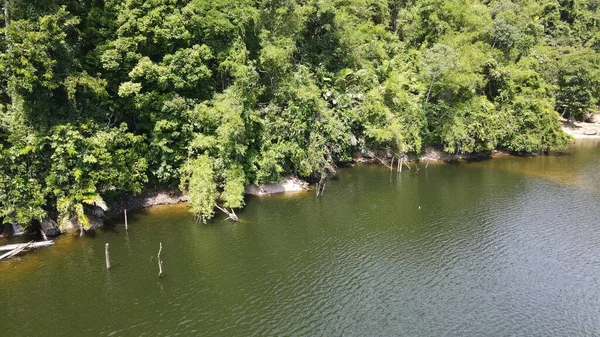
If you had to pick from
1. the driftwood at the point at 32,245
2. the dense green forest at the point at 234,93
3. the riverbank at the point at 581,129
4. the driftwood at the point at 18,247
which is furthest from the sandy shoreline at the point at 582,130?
the driftwood at the point at 18,247

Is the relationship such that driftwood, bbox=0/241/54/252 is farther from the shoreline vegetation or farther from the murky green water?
the shoreline vegetation

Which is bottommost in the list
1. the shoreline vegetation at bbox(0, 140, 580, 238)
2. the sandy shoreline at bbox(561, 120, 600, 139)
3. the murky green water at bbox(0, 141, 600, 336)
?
the murky green water at bbox(0, 141, 600, 336)

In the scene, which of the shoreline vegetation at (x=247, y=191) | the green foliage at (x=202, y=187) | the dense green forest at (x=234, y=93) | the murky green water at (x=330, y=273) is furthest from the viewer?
the green foliage at (x=202, y=187)

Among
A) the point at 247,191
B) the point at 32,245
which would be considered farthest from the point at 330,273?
the point at 32,245

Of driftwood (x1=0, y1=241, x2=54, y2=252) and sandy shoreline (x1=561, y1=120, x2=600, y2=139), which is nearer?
driftwood (x1=0, y1=241, x2=54, y2=252)

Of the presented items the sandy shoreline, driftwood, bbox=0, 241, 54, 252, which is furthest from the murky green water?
the sandy shoreline

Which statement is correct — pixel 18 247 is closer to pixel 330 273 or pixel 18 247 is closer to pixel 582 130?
pixel 330 273

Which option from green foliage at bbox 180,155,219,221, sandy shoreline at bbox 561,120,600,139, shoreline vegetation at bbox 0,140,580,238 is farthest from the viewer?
sandy shoreline at bbox 561,120,600,139

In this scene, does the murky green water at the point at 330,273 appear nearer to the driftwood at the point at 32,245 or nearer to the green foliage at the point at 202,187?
the driftwood at the point at 32,245
